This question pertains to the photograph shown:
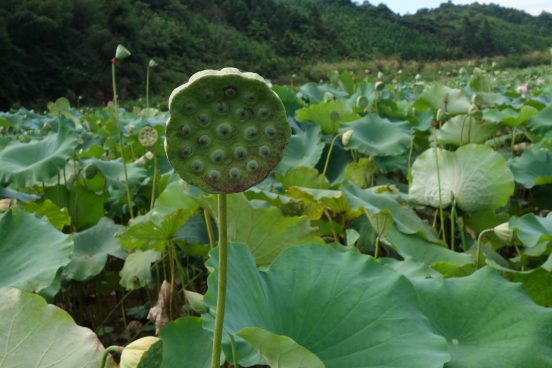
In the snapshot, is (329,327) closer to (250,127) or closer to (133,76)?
(250,127)

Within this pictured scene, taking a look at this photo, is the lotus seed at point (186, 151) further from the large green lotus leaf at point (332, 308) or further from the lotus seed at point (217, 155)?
the large green lotus leaf at point (332, 308)

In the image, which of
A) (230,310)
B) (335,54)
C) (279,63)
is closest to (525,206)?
(230,310)

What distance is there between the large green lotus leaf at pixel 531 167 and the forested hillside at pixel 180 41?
47.0 feet

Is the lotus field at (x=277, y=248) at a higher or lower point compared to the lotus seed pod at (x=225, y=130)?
lower

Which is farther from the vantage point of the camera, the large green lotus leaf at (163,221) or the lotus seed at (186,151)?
the large green lotus leaf at (163,221)

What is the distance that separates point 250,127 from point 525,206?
1.29 meters

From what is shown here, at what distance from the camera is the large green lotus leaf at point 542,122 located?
1.70 meters

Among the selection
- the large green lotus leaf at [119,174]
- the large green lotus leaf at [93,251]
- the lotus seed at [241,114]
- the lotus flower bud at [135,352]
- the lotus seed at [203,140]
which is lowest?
the large green lotus leaf at [93,251]

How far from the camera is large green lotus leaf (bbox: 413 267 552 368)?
0.60 meters

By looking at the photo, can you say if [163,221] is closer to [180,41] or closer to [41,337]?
[41,337]

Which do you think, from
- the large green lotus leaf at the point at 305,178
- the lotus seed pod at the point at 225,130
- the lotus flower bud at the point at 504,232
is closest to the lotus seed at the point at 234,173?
the lotus seed pod at the point at 225,130

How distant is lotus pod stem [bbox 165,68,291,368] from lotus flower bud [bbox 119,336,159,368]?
4.2 inches

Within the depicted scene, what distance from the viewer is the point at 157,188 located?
147 centimetres

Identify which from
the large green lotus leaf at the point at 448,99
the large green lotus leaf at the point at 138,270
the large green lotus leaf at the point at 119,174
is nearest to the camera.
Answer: the large green lotus leaf at the point at 138,270
